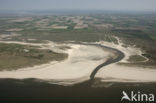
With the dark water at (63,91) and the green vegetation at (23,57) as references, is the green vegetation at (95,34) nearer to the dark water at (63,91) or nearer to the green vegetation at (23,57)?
the dark water at (63,91)

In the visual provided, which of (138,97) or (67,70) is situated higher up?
(67,70)

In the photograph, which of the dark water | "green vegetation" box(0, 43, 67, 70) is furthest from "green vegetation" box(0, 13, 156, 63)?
"green vegetation" box(0, 43, 67, 70)

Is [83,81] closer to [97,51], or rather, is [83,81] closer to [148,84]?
[148,84]

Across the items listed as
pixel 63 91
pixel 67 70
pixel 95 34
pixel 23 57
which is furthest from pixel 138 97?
pixel 95 34

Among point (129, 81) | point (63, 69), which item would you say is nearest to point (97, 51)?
point (63, 69)

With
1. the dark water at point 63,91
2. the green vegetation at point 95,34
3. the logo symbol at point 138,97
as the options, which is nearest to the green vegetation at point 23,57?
the dark water at point 63,91

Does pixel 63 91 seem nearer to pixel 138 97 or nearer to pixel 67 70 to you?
pixel 67 70
